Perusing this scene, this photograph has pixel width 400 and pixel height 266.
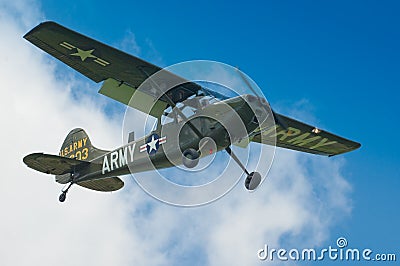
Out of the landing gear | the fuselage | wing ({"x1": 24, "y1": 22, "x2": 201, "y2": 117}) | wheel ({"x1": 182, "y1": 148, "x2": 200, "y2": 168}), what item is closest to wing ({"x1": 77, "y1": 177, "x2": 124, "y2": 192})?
the landing gear

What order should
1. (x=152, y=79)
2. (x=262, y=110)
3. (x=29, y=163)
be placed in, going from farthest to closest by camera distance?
(x=29, y=163) → (x=152, y=79) → (x=262, y=110)

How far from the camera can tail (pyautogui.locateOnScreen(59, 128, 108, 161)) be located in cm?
1978

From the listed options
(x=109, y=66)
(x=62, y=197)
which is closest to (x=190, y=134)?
(x=109, y=66)

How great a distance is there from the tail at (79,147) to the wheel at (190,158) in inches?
171

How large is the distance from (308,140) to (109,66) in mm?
7580

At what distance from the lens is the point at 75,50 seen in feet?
52.4

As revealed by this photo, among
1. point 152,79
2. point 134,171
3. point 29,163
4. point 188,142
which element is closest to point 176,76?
point 152,79

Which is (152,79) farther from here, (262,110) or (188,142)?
(262,110)

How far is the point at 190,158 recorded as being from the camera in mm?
15664

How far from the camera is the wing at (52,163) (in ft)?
60.0

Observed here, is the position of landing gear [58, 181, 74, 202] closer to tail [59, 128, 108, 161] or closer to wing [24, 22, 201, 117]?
tail [59, 128, 108, 161]

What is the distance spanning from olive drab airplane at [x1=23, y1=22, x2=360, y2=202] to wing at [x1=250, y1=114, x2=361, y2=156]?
0.46m

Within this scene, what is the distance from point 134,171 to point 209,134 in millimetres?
2843

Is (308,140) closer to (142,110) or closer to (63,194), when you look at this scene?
(142,110)
